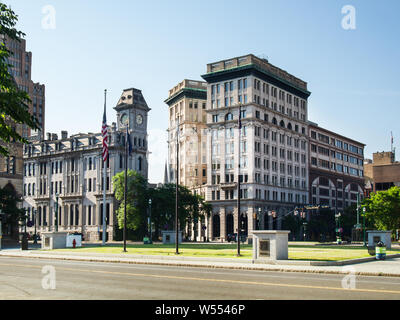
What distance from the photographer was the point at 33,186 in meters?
121

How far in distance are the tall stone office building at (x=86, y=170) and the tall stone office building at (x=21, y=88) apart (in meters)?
13.5

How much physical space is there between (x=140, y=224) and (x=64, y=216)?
31.0 meters

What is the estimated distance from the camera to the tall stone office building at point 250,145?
106938 millimetres

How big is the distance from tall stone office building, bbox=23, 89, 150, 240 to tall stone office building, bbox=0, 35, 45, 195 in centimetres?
1354

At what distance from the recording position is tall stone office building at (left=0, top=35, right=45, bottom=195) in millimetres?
79750

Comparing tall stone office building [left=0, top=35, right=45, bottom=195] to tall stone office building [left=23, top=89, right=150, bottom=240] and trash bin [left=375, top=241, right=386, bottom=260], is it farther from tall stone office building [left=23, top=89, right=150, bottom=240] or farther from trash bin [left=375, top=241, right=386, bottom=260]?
trash bin [left=375, top=241, right=386, bottom=260]

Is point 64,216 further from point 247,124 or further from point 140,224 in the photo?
point 247,124

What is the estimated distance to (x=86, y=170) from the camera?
10925 centimetres

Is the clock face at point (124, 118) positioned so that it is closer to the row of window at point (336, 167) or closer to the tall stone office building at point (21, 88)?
the tall stone office building at point (21, 88)

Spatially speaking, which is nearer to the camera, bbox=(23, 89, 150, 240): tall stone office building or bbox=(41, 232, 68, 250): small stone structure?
bbox=(41, 232, 68, 250): small stone structure

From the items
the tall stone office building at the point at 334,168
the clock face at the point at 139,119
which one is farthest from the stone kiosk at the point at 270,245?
the tall stone office building at the point at 334,168

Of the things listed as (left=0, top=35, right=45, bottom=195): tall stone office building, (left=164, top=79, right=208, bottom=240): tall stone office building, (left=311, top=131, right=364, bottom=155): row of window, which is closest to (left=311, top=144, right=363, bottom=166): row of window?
(left=311, top=131, right=364, bottom=155): row of window
